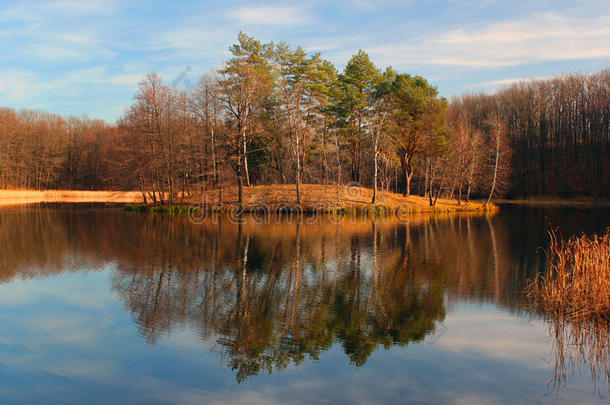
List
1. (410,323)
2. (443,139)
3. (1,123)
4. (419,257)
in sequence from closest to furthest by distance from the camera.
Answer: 1. (410,323)
2. (419,257)
3. (443,139)
4. (1,123)

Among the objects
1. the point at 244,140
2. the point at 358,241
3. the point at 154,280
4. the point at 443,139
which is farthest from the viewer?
the point at 443,139

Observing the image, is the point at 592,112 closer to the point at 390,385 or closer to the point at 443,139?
the point at 443,139

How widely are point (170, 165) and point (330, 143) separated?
16665mm

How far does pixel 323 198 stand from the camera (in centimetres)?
3988

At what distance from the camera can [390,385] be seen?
6.88 m

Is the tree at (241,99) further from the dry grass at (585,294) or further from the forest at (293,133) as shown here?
the dry grass at (585,294)

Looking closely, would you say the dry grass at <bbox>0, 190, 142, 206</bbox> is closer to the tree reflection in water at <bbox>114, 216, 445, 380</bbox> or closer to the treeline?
the treeline

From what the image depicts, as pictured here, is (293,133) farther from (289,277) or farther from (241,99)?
(289,277)

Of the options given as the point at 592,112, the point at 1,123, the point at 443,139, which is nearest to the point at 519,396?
the point at 443,139

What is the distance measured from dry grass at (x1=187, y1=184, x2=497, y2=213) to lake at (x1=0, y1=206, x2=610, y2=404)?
2053 cm

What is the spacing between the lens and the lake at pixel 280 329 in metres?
6.81

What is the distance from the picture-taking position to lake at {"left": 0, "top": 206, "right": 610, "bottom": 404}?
6.81 metres

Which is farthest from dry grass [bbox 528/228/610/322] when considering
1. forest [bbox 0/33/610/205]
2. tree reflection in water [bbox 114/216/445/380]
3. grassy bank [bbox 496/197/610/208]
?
grassy bank [bbox 496/197/610/208]

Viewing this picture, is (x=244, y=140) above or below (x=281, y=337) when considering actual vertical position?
above
